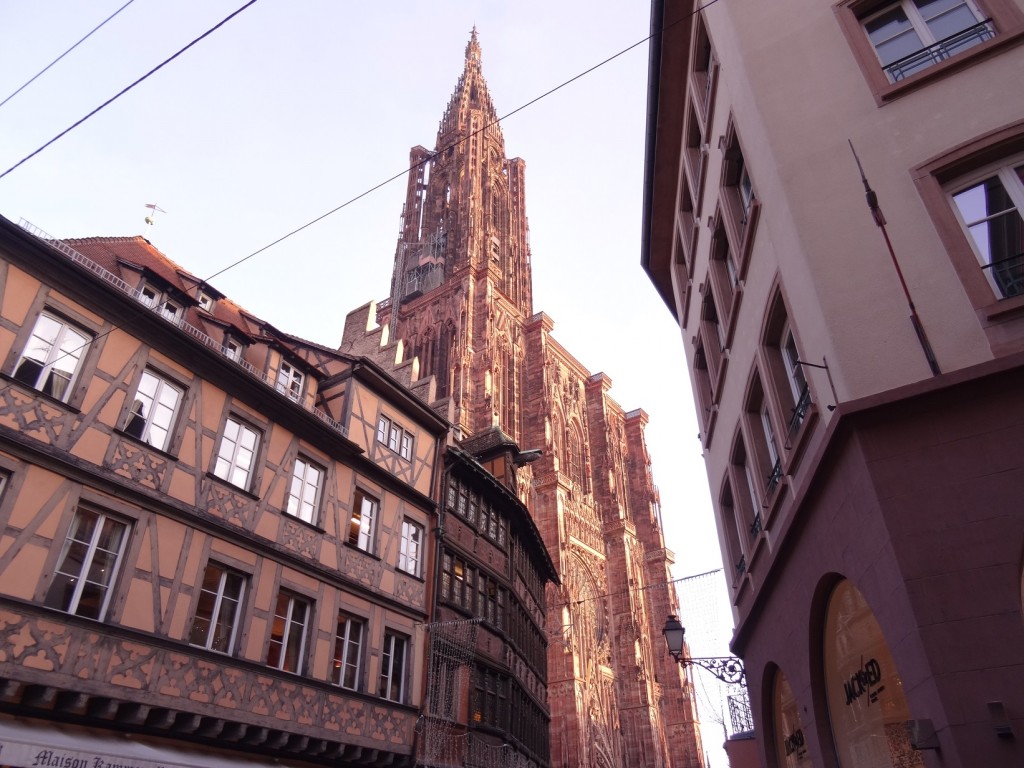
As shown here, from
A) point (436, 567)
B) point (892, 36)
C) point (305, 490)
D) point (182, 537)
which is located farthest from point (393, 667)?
point (892, 36)

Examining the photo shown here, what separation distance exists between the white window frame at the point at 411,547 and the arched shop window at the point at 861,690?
8.59 metres

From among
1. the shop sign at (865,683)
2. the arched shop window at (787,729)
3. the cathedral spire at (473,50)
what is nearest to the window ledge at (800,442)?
the shop sign at (865,683)

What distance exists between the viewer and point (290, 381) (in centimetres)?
1364

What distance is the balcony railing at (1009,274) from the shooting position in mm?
6047

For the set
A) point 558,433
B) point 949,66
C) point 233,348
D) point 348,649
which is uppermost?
point 558,433

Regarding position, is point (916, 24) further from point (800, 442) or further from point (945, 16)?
point (800, 442)

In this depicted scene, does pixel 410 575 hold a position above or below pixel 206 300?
below

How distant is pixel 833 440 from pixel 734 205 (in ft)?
15.1

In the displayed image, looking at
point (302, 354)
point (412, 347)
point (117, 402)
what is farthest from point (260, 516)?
point (412, 347)

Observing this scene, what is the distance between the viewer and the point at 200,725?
380 inches

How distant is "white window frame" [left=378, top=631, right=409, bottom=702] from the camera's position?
13070 mm

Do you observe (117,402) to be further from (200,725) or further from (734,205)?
(734,205)

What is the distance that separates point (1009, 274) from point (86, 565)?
9.95 meters

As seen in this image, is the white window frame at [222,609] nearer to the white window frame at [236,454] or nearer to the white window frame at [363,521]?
the white window frame at [236,454]
